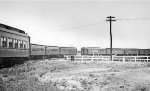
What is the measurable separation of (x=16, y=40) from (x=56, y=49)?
112 feet

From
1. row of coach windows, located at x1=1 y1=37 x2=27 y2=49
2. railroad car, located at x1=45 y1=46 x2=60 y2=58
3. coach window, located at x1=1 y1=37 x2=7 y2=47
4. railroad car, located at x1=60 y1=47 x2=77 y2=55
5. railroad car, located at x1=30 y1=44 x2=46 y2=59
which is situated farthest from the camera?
railroad car, located at x1=60 y1=47 x2=77 y2=55

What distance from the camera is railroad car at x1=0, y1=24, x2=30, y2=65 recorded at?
2290 cm

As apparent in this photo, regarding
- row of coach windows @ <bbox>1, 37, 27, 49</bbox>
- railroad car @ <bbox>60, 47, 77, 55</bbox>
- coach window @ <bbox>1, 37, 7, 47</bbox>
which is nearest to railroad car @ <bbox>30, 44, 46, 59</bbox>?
row of coach windows @ <bbox>1, 37, 27, 49</bbox>

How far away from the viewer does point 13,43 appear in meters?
26.1

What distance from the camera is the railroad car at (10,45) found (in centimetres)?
2290

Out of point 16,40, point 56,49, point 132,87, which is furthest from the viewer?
point 56,49

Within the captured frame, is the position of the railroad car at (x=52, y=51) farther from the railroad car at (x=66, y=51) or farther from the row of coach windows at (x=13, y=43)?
the row of coach windows at (x=13, y=43)

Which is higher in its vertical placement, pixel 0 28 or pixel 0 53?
pixel 0 28

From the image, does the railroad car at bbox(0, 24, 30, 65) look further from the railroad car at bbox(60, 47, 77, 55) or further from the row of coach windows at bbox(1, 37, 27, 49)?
the railroad car at bbox(60, 47, 77, 55)

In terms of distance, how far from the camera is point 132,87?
12414 millimetres

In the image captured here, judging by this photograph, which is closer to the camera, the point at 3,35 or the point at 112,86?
the point at 112,86

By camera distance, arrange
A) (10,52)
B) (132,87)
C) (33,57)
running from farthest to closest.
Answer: (33,57), (10,52), (132,87)

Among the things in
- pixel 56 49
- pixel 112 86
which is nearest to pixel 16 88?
pixel 112 86

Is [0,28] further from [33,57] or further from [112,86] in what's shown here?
[33,57]
